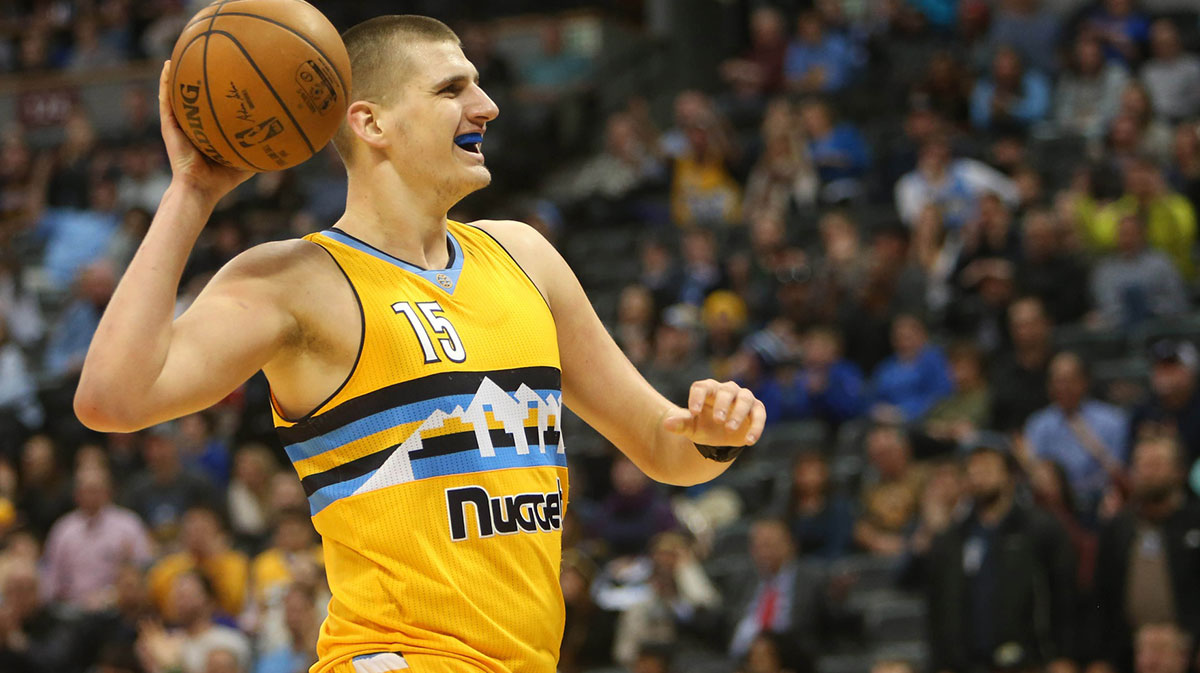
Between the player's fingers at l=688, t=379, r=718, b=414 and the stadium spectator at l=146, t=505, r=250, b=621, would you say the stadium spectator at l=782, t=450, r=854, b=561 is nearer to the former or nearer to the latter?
the stadium spectator at l=146, t=505, r=250, b=621

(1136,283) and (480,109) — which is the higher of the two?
(480,109)

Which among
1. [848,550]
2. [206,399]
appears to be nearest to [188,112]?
[206,399]

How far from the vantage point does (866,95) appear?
15.4 meters

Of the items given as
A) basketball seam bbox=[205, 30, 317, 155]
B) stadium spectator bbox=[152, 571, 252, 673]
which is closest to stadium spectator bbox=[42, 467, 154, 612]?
stadium spectator bbox=[152, 571, 252, 673]

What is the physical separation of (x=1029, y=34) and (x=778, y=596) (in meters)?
7.51

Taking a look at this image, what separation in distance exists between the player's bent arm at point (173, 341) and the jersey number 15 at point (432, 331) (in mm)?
275

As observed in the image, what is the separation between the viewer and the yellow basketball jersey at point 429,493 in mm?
3400

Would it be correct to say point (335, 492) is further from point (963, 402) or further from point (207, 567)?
point (207, 567)

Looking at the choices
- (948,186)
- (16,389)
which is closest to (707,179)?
(948,186)

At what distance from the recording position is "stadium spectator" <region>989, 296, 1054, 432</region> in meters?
10.6

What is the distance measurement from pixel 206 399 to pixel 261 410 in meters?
11.0

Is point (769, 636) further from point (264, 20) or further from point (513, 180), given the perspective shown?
point (513, 180)

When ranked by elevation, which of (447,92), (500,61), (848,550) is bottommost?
(848,550)

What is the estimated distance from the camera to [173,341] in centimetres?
321
